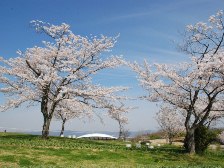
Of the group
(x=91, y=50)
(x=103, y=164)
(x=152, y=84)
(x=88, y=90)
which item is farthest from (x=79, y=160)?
(x=91, y=50)

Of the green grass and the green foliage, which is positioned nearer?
the green grass

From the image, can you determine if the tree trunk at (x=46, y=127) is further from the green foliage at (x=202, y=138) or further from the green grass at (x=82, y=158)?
the green foliage at (x=202, y=138)

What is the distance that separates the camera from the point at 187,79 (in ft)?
103

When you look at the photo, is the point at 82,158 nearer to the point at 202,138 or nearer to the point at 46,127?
the point at 202,138

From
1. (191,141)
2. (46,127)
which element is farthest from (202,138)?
(46,127)

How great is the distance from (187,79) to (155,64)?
4.11 m

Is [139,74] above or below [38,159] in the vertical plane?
above

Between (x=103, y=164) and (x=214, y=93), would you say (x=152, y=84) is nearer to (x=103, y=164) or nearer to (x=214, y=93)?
(x=214, y=93)

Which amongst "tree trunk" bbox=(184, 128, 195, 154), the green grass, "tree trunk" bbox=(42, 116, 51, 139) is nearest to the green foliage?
"tree trunk" bbox=(184, 128, 195, 154)

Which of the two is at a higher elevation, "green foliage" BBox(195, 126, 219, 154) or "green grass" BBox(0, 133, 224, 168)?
"green foliage" BBox(195, 126, 219, 154)

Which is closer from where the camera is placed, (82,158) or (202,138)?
(82,158)

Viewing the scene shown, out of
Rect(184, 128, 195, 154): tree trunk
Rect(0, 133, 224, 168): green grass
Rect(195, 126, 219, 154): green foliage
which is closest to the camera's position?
Rect(0, 133, 224, 168): green grass

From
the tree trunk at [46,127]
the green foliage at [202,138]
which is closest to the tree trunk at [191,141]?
the green foliage at [202,138]

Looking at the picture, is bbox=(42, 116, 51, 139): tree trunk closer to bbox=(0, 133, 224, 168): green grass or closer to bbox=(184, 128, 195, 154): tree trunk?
bbox=(0, 133, 224, 168): green grass
